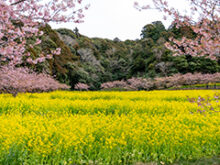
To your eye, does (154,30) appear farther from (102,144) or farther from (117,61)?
(102,144)

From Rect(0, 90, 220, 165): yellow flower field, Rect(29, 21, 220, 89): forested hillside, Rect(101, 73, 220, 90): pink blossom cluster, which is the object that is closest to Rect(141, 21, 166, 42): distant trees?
Rect(29, 21, 220, 89): forested hillside

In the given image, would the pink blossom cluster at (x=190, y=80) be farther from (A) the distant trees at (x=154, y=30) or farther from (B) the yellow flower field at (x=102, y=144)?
(A) the distant trees at (x=154, y=30)

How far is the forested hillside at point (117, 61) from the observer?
3647cm

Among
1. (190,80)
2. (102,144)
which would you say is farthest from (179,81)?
(102,144)

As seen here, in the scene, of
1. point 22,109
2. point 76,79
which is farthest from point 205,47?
point 76,79

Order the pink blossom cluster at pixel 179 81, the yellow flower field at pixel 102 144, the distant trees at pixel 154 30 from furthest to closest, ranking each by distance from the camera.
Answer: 1. the distant trees at pixel 154 30
2. the pink blossom cluster at pixel 179 81
3. the yellow flower field at pixel 102 144

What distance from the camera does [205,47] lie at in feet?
20.2

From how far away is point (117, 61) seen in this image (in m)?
54.6

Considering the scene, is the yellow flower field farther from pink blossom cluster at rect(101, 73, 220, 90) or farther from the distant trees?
the distant trees

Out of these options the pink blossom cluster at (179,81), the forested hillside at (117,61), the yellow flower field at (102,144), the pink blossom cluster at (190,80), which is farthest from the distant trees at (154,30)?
the yellow flower field at (102,144)

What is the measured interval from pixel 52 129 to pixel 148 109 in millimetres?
5675

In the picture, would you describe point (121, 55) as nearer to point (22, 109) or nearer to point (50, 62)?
point (50, 62)

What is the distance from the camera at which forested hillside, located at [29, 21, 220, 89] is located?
36469 millimetres

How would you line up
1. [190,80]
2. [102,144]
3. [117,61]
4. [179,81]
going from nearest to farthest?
[102,144]
[190,80]
[179,81]
[117,61]
